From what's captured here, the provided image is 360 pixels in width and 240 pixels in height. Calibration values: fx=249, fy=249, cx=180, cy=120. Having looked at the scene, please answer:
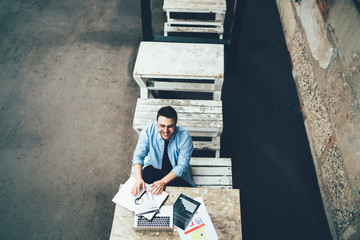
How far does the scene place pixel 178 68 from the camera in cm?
323

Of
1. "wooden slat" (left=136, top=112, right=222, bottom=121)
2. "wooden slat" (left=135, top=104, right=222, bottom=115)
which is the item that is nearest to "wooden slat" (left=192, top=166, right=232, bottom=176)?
"wooden slat" (left=136, top=112, right=222, bottom=121)

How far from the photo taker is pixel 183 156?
2561 millimetres

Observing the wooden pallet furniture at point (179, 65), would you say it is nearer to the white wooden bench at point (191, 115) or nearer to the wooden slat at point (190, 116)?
the white wooden bench at point (191, 115)

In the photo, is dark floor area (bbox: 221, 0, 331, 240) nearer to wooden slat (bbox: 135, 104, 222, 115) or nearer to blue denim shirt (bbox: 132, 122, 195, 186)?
wooden slat (bbox: 135, 104, 222, 115)

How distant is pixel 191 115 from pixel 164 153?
27.7 inches

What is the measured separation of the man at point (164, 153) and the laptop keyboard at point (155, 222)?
0.82 feet

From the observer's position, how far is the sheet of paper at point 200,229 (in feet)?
6.70

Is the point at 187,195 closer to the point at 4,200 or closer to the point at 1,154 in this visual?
the point at 4,200

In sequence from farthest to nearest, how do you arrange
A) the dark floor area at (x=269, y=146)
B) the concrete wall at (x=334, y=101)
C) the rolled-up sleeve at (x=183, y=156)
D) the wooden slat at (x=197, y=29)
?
the wooden slat at (x=197, y=29)
the dark floor area at (x=269, y=146)
the concrete wall at (x=334, y=101)
the rolled-up sleeve at (x=183, y=156)

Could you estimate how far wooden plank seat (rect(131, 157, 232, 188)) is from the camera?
2.88 metres

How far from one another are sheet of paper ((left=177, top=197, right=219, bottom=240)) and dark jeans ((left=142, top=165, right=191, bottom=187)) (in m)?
0.57

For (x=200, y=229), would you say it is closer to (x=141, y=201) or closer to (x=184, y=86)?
(x=141, y=201)

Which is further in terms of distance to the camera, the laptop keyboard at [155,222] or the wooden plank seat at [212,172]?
the wooden plank seat at [212,172]

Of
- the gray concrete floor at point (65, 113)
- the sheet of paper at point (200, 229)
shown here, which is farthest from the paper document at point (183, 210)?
the gray concrete floor at point (65, 113)
